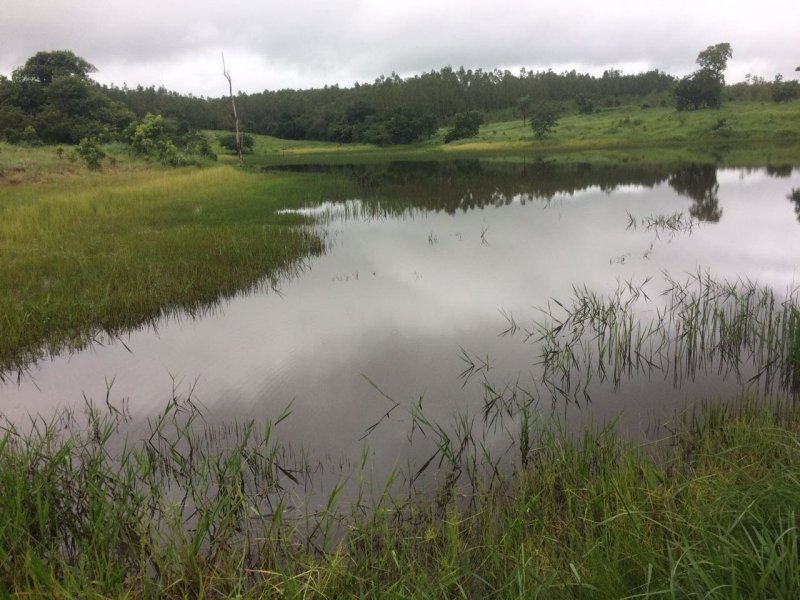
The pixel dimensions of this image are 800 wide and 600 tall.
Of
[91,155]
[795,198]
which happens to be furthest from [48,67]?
[795,198]

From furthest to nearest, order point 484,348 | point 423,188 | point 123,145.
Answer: point 123,145 → point 423,188 → point 484,348

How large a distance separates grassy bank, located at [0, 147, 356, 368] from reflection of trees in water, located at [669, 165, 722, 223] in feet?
42.7

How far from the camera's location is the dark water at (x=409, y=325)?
533 cm

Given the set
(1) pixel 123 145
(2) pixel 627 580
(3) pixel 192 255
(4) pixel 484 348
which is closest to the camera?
(2) pixel 627 580

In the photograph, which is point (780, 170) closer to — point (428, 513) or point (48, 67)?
point (428, 513)

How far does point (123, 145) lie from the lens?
39562mm

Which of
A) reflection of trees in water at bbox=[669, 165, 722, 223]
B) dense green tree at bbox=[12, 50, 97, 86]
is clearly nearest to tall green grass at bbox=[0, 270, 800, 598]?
reflection of trees in water at bbox=[669, 165, 722, 223]

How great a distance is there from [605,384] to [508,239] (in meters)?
8.51

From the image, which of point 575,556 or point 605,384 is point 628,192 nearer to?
point 605,384

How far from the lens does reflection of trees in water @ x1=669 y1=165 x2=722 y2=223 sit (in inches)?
648

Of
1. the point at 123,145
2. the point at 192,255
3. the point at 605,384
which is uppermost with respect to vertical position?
the point at 123,145

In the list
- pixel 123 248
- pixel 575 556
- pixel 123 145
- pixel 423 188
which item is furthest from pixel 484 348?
pixel 123 145

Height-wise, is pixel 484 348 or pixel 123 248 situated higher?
pixel 123 248

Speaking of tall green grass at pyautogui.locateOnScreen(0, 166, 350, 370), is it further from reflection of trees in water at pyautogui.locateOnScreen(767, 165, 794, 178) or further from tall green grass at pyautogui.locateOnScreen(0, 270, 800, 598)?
reflection of trees in water at pyautogui.locateOnScreen(767, 165, 794, 178)
